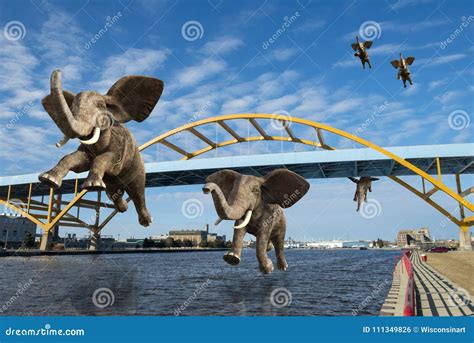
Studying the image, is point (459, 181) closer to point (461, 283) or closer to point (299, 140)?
point (299, 140)

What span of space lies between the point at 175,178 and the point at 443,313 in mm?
30950

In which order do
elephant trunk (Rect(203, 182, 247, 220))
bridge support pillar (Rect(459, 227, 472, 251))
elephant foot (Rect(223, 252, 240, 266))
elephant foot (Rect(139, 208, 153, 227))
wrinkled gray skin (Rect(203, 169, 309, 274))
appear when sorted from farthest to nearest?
1. bridge support pillar (Rect(459, 227, 472, 251))
2. wrinkled gray skin (Rect(203, 169, 309, 274))
3. elephant foot (Rect(223, 252, 240, 266))
4. elephant foot (Rect(139, 208, 153, 227))
5. elephant trunk (Rect(203, 182, 247, 220))

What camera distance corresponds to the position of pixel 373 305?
1038 cm

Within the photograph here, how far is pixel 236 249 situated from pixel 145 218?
231 centimetres

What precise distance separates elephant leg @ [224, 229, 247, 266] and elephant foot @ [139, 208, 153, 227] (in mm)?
1945

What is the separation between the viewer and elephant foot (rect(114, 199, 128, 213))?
6.99 m

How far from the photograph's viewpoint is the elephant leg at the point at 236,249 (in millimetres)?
Result: 8273

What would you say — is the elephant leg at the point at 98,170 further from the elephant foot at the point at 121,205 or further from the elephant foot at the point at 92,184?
the elephant foot at the point at 121,205

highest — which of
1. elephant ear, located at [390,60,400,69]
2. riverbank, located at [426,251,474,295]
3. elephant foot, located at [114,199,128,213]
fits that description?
elephant ear, located at [390,60,400,69]

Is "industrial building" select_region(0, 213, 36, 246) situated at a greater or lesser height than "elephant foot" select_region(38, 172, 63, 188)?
greater

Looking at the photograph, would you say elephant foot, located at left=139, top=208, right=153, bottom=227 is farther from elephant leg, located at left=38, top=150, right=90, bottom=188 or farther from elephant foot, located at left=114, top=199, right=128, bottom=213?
elephant leg, located at left=38, top=150, right=90, bottom=188

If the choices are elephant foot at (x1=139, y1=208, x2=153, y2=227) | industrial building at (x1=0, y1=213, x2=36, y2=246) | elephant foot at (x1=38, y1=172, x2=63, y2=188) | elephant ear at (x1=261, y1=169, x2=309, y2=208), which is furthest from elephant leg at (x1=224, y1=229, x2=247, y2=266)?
industrial building at (x1=0, y1=213, x2=36, y2=246)

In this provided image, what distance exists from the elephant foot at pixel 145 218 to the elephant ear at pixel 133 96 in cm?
189

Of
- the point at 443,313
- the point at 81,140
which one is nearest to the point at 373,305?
the point at 443,313
